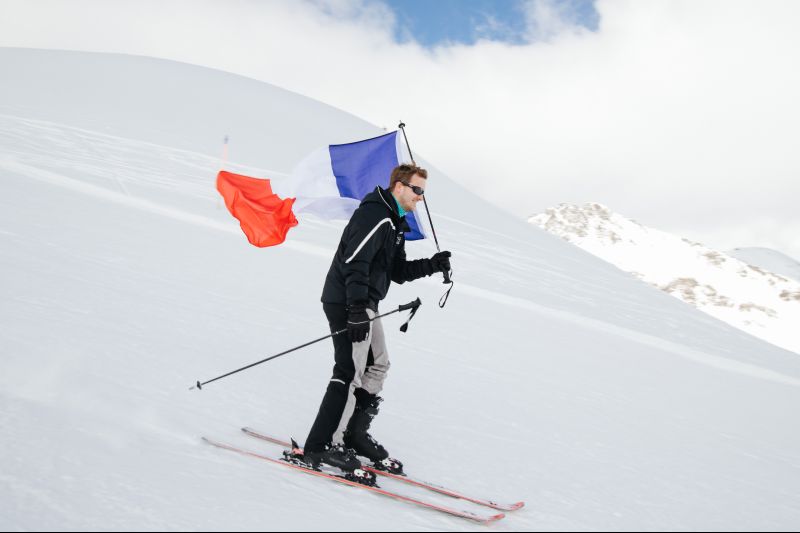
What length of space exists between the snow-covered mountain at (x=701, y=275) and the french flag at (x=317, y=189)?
106716mm

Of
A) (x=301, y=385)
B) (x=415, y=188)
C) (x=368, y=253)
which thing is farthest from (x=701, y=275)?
(x=368, y=253)

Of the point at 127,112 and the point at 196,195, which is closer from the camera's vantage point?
the point at 196,195

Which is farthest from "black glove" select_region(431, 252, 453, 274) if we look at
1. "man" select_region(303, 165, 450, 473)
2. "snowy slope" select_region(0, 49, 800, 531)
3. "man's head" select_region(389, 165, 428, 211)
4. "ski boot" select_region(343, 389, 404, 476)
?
"snowy slope" select_region(0, 49, 800, 531)

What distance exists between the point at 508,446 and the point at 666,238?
145174mm

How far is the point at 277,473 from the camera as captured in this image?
3.11 m

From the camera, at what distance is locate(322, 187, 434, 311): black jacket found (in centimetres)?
316

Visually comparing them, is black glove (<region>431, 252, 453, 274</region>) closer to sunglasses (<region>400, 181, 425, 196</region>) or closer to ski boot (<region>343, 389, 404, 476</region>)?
sunglasses (<region>400, 181, 425, 196</region>)

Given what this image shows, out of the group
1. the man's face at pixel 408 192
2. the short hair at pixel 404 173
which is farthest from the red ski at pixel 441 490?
the short hair at pixel 404 173

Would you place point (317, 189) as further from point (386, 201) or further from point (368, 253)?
point (368, 253)

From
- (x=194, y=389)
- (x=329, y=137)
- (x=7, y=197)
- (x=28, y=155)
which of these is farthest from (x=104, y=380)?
(x=329, y=137)

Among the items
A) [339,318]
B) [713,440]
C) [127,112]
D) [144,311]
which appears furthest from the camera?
[127,112]

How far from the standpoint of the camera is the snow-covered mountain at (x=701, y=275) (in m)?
111

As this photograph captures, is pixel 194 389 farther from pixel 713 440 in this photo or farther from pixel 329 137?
pixel 329 137

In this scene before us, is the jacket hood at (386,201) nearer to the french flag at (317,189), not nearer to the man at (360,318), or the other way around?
the man at (360,318)
